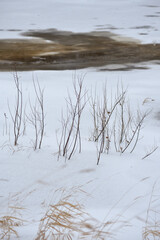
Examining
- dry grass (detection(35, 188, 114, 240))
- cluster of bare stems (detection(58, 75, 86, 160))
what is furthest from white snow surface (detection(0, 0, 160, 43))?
dry grass (detection(35, 188, 114, 240))

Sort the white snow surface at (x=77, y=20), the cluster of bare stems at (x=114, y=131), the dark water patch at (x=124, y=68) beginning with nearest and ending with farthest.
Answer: the cluster of bare stems at (x=114, y=131)
the dark water patch at (x=124, y=68)
the white snow surface at (x=77, y=20)

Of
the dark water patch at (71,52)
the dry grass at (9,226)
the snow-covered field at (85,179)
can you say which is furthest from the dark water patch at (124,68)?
the dry grass at (9,226)

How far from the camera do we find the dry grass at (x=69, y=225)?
150cm

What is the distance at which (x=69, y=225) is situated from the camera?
155 cm

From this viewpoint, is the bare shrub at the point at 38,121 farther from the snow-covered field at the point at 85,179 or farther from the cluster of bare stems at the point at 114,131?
the cluster of bare stems at the point at 114,131

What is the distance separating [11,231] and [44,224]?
0.16m

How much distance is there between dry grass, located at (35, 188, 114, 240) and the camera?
1.50 m

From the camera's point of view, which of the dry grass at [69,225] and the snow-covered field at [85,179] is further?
the snow-covered field at [85,179]

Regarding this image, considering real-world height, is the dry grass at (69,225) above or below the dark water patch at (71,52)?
below

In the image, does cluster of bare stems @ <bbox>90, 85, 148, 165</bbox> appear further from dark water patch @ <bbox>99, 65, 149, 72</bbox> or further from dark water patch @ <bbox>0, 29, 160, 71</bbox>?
dark water patch @ <bbox>0, 29, 160, 71</bbox>

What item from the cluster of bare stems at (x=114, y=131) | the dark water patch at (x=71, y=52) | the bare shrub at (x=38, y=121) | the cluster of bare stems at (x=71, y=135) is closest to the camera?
the cluster of bare stems at (x=71, y=135)

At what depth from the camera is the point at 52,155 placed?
239cm

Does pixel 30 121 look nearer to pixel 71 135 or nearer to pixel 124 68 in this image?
pixel 71 135

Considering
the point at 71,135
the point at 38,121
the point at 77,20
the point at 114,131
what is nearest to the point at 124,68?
the point at 38,121
